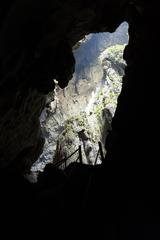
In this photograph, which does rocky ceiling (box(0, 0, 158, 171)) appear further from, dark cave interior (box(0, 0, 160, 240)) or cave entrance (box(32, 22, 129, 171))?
cave entrance (box(32, 22, 129, 171))

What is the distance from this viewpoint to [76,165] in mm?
13625

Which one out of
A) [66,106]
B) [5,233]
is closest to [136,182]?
[5,233]

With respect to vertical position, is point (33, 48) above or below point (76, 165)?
above

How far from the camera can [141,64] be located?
1694 centimetres

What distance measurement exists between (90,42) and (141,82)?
61697 mm

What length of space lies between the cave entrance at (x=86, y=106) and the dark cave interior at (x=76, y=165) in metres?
9.43

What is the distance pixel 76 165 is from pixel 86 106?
4297cm

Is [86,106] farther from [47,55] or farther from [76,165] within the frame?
[76,165]

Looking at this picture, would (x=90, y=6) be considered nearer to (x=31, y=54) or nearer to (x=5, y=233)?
(x=31, y=54)

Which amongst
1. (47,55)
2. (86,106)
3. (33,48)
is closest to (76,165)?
(33,48)

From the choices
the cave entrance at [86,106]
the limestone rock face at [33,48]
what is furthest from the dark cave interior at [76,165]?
the cave entrance at [86,106]

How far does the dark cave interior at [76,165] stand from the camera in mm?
9727

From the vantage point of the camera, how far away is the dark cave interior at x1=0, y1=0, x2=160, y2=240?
9727 millimetres

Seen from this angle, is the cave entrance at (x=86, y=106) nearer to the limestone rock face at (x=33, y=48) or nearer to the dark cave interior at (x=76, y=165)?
the limestone rock face at (x=33, y=48)
